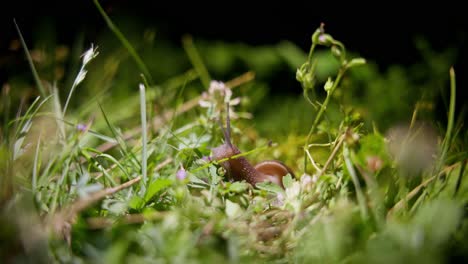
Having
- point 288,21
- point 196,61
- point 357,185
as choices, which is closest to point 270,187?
point 357,185

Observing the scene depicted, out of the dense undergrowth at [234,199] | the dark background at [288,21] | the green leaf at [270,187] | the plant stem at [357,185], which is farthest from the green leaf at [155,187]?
the dark background at [288,21]

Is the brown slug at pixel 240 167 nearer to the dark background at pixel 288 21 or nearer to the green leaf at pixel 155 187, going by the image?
the green leaf at pixel 155 187

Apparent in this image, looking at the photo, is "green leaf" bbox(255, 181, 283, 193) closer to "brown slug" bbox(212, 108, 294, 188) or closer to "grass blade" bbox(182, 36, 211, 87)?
"brown slug" bbox(212, 108, 294, 188)

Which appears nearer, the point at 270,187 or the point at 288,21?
the point at 270,187

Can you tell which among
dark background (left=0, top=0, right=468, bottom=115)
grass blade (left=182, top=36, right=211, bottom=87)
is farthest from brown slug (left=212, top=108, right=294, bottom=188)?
dark background (left=0, top=0, right=468, bottom=115)

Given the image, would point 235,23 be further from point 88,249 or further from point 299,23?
point 88,249

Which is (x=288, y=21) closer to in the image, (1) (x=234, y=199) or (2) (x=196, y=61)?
(2) (x=196, y=61)

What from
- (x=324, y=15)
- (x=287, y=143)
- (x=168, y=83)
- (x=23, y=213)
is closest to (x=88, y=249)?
(x=23, y=213)

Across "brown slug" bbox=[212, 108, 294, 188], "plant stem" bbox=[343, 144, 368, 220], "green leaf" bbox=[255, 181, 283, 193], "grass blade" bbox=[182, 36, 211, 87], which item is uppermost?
"plant stem" bbox=[343, 144, 368, 220]
